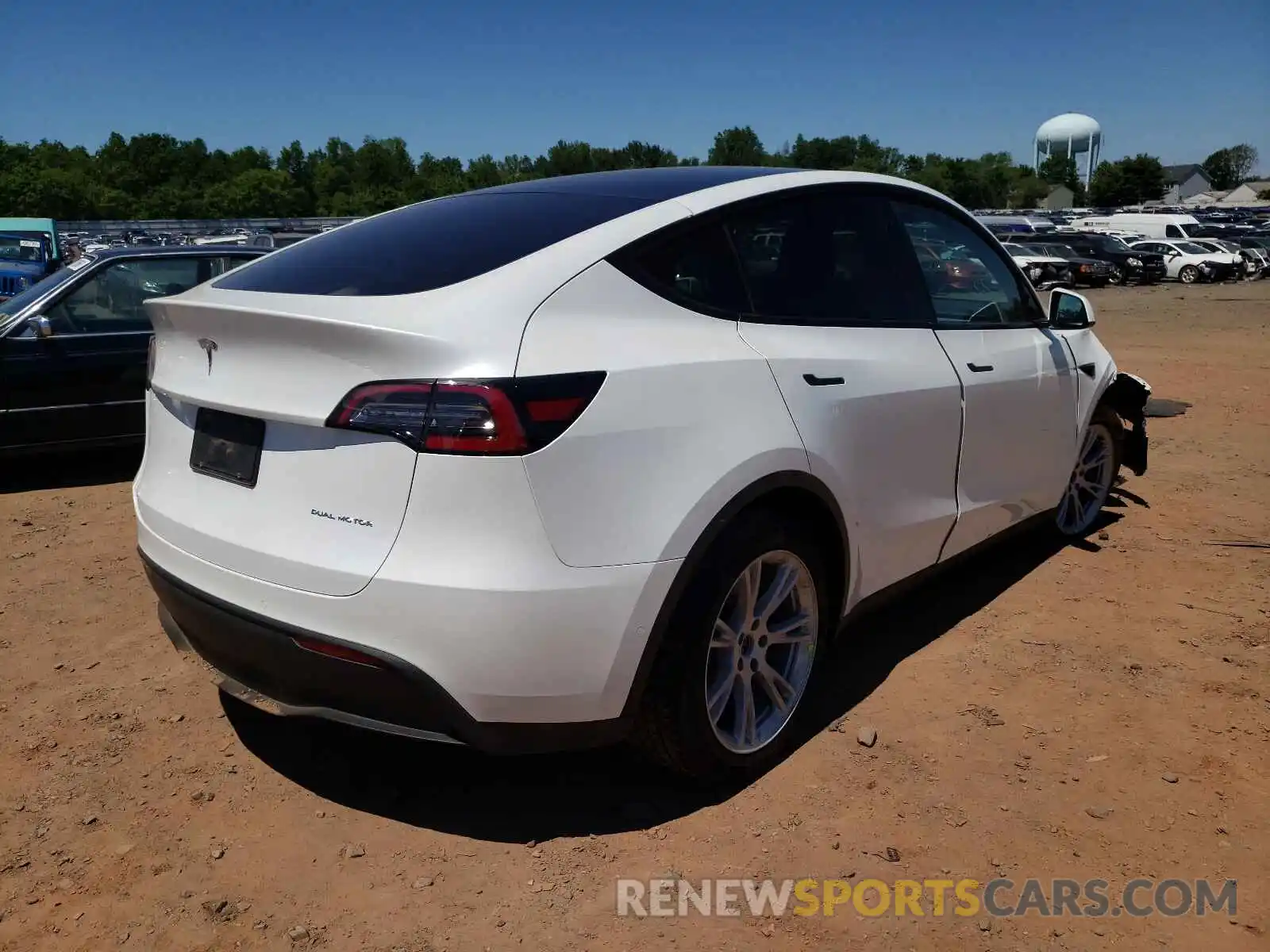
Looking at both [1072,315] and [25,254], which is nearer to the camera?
[1072,315]

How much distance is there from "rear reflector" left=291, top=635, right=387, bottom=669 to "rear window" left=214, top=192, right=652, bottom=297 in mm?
886

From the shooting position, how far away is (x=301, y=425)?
2.38 metres

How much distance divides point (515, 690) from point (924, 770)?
1.46m

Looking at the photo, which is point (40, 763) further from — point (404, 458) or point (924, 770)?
point (924, 770)

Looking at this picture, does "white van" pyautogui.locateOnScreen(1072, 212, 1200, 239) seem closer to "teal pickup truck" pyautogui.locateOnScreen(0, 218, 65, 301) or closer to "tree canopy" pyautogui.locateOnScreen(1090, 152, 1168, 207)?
"teal pickup truck" pyautogui.locateOnScreen(0, 218, 65, 301)

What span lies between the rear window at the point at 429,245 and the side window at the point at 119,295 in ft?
13.1

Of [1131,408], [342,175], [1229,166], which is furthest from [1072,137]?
[1131,408]

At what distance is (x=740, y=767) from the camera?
2.89 m

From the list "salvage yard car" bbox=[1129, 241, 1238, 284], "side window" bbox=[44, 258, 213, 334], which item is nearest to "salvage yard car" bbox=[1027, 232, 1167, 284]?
"salvage yard car" bbox=[1129, 241, 1238, 284]

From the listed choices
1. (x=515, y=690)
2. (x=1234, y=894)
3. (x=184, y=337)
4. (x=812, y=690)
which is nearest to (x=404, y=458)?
(x=515, y=690)

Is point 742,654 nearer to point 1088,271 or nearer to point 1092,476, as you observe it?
point 1092,476

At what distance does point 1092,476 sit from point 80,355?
20.7 ft

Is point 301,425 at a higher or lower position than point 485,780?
higher

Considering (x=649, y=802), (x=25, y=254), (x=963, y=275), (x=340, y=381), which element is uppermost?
(x=25, y=254)
